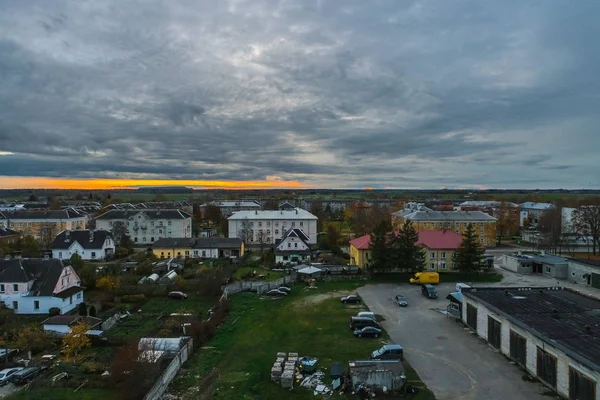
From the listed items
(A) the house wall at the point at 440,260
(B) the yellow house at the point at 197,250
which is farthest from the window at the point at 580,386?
(B) the yellow house at the point at 197,250

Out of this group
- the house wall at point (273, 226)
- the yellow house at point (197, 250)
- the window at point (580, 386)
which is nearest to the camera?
the window at point (580, 386)

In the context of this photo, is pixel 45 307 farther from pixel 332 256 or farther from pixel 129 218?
pixel 129 218

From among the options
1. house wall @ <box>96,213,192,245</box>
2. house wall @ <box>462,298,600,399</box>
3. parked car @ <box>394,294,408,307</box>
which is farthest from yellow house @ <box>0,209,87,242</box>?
house wall @ <box>462,298,600,399</box>

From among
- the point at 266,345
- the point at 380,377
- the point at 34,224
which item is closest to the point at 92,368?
the point at 266,345

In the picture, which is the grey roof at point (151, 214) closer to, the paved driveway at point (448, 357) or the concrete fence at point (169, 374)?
the paved driveway at point (448, 357)

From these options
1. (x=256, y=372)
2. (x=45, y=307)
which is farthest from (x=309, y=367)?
(x=45, y=307)

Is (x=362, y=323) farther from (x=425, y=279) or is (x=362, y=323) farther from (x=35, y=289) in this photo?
(x=35, y=289)
